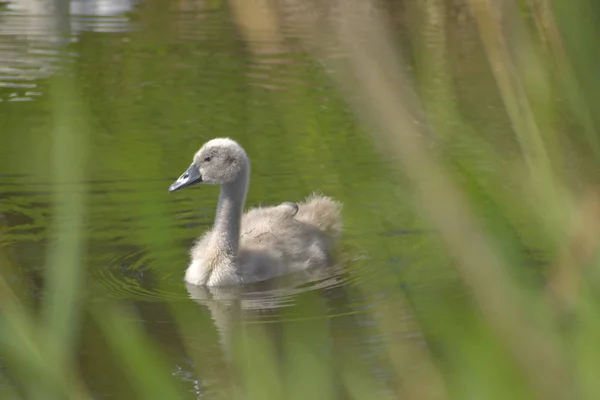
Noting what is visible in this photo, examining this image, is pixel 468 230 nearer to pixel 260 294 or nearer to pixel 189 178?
pixel 260 294

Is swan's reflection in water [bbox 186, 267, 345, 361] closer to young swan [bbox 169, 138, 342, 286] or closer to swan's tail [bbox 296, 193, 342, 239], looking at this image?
young swan [bbox 169, 138, 342, 286]

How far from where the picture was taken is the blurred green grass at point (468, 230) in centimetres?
129

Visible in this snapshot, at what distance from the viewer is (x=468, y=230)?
1.27 metres

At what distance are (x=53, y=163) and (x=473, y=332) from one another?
0.57 m

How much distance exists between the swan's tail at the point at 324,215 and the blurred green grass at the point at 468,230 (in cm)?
459

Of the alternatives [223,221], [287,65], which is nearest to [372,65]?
[223,221]

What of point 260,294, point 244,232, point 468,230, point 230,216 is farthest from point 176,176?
point 468,230

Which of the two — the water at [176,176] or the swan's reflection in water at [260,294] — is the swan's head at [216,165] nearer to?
the water at [176,176]

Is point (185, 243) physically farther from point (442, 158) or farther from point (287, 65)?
point (442, 158)

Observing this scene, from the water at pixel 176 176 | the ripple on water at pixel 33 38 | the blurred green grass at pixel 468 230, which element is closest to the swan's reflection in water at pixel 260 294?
the water at pixel 176 176

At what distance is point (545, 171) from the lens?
5.16ft

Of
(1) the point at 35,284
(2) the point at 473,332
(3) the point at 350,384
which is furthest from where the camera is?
(1) the point at 35,284

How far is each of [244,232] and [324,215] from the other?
0.43 meters

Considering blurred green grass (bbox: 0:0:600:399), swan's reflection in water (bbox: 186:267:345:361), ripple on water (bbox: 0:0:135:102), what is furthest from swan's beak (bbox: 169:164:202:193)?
blurred green grass (bbox: 0:0:600:399)
